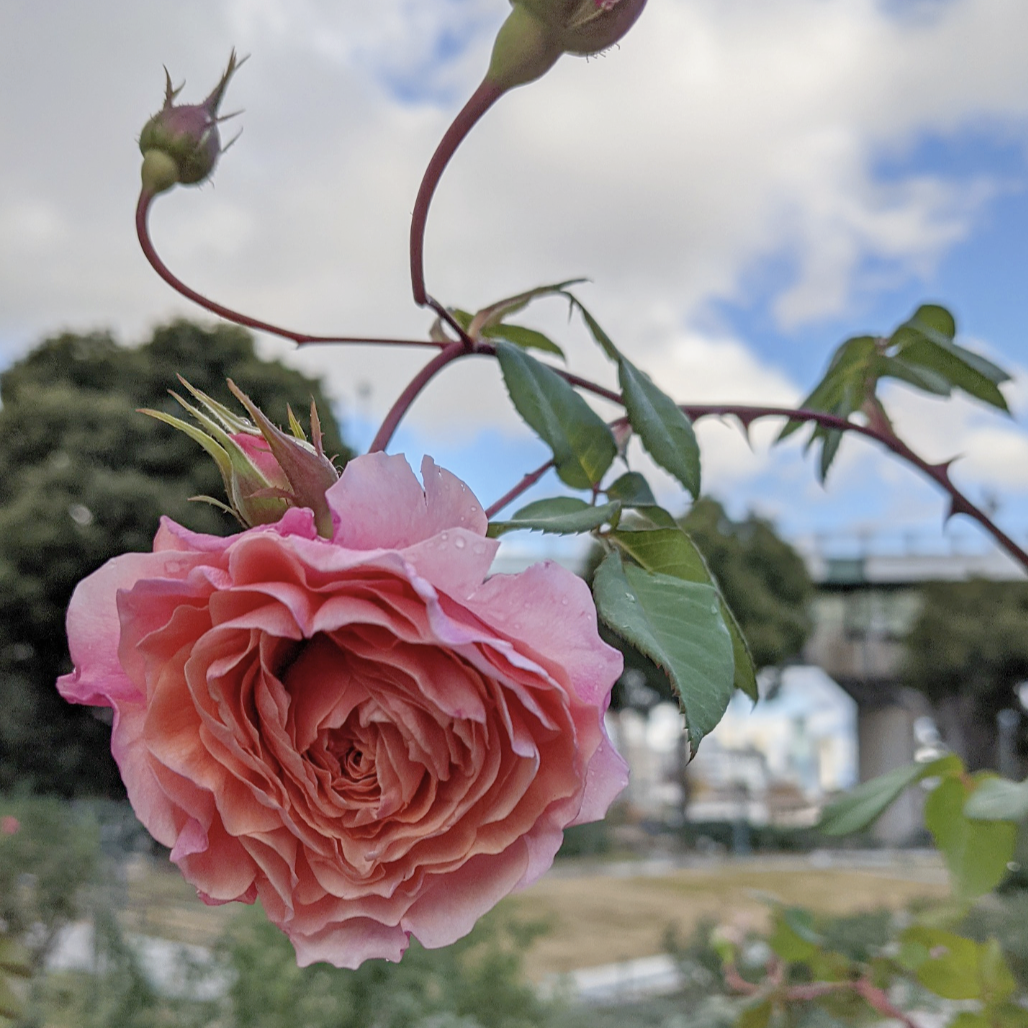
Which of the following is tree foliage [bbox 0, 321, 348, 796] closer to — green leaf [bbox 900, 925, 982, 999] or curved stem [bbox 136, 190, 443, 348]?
green leaf [bbox 900, 925, 982, 999]

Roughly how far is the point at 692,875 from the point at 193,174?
7730mm

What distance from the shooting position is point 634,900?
240 inches

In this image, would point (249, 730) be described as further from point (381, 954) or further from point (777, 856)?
point (777, 856)

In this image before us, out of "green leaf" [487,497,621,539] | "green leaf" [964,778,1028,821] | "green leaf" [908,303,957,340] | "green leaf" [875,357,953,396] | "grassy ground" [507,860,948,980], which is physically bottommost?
"grassy ground" [507,860,948,980]

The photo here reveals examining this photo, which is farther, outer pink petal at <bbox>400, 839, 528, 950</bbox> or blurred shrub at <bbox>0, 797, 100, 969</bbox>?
blurred shrub at <bbox>0, 797, 100, 969</bbox>

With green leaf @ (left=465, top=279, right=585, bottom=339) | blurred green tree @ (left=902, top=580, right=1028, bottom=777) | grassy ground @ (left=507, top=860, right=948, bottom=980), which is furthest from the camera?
blurred green tree @ (left=902, top=580, right=1028, bottom=777)

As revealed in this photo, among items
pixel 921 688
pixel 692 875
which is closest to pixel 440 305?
pixel 692 875

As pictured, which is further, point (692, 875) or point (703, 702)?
point (692, 875)

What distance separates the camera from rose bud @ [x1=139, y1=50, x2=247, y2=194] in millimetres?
267

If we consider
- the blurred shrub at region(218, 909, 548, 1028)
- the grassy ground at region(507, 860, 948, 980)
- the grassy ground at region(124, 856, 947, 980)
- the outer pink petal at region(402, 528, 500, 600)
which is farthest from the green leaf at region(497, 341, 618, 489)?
the grassy ground at region(507, 860, 948, 980)

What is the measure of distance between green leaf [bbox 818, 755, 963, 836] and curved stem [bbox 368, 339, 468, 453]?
0.35 meters

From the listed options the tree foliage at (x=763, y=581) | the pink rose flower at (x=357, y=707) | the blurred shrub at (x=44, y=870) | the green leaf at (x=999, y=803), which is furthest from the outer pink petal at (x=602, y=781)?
the tree foliage at (x=763, y=581)

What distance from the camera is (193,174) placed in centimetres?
27

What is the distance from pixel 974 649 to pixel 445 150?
9.21m
